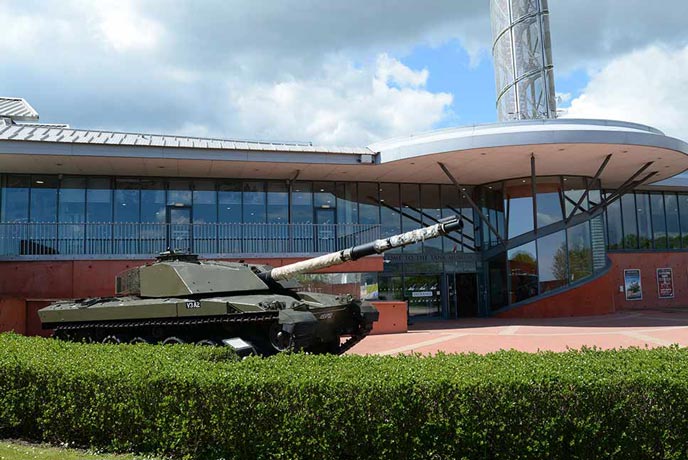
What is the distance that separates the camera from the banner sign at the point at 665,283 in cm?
3048

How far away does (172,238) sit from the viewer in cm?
2145

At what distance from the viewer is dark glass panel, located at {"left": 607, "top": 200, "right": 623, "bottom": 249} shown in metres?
30.7

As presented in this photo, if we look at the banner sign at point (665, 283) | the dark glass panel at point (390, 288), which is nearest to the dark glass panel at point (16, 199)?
the dark glass panel at point (390, 288)

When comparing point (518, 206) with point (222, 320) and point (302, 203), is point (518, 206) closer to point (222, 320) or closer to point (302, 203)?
point (302, 203)

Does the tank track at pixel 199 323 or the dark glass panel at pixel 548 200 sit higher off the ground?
the dark glass panel at pixel 548 200

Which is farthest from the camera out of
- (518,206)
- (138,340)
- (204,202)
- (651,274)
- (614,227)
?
(614,227)

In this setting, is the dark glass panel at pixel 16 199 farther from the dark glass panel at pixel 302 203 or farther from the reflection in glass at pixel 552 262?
the reflection in glass at pixel 552 262

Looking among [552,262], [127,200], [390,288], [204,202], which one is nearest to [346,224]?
[390,288]

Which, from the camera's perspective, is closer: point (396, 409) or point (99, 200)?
point (396, 409)

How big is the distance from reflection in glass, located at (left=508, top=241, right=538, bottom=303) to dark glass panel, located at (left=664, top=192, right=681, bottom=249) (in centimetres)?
1179

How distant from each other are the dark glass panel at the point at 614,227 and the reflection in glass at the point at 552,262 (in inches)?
298

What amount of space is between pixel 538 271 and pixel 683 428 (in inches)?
766

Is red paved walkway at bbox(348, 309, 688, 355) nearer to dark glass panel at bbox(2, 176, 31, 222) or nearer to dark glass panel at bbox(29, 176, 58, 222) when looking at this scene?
dark glass panel at bbox(29, 176, 58, 222)

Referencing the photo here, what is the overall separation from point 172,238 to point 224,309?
11.1m
